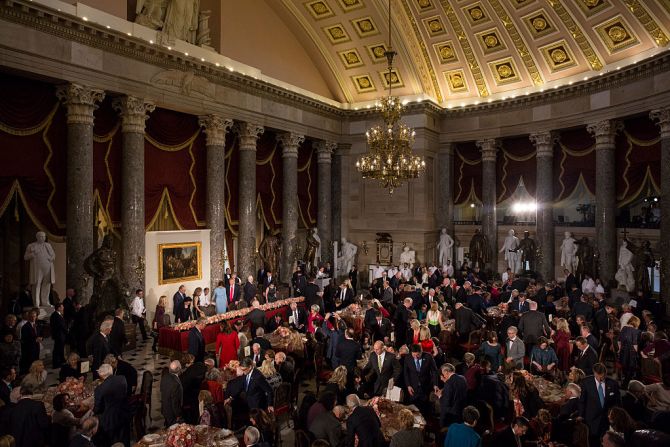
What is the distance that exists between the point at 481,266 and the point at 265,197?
993 cm

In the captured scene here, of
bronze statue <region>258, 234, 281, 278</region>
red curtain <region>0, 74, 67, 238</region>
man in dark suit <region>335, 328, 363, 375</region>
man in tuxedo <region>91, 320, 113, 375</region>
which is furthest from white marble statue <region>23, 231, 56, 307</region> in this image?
man in dark suit <region>335, 328, 363, 375</region>

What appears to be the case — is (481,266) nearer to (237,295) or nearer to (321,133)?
(321,133)

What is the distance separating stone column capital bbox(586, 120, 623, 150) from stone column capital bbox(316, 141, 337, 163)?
432 inches

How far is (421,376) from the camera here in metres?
7.87

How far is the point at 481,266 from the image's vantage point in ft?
70.4

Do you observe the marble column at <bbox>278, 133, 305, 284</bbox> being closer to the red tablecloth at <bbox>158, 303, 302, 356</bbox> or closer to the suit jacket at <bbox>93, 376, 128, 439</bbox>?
the red tablecloth at <bbox>158, 303, 302, 356</bbox>

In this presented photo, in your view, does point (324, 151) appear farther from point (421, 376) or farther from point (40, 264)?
point (421, 376)

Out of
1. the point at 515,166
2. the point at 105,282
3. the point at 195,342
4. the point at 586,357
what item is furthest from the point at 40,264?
the point at 515,166

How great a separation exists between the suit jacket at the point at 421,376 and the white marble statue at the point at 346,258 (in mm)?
14558

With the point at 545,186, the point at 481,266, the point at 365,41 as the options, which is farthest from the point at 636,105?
the point at 365,41

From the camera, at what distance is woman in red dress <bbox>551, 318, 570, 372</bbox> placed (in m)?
9.55

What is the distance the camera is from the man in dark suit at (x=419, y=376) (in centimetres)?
782

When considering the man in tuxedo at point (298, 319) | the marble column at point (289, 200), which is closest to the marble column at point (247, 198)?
the marble column at point (289, 200)

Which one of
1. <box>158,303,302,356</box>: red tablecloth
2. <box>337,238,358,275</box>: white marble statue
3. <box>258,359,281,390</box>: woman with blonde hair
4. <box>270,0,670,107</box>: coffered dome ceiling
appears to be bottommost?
<box>158,303,302,356</box>: red tablecloth
